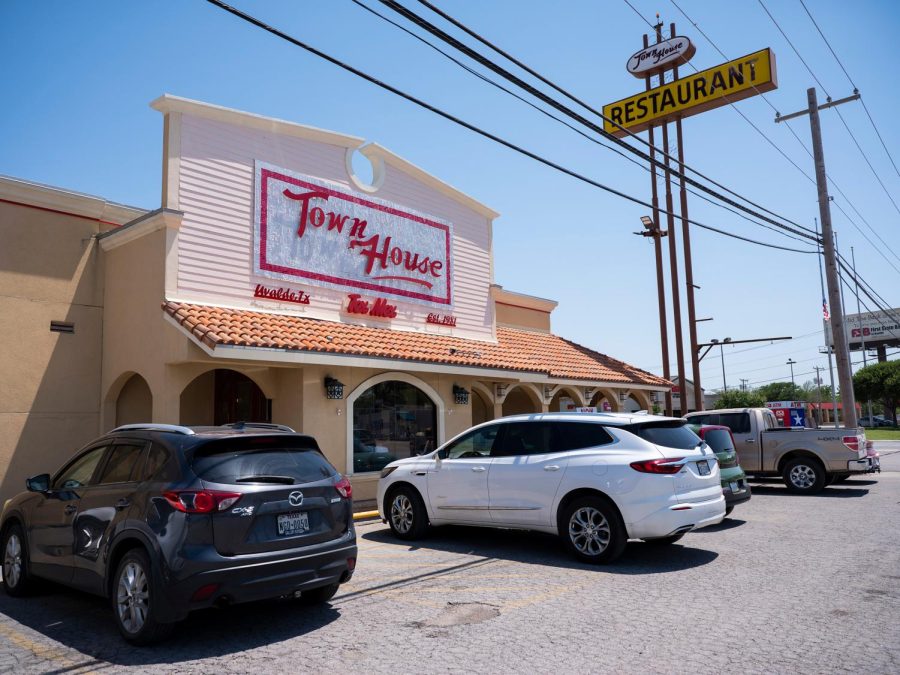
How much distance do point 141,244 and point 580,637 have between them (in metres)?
10.3

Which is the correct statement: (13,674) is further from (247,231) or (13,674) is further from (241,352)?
(247,231)

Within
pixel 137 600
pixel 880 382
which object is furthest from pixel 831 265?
pixel 880 382

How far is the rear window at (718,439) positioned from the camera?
1097cm

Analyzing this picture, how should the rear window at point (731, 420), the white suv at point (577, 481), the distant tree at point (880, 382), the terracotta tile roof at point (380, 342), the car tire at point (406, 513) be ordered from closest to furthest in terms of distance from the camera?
the white suv at point (577, 481), the car tire at point (406, 513), the terracotta tile roof at point (380, 342), the rear window at point (731, 420), the distant tree at point (880, 382)

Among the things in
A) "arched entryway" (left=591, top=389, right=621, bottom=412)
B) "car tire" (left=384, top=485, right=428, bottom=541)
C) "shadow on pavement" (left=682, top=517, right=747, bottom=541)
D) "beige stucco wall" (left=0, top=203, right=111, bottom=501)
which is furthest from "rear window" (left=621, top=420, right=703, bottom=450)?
"arched entryway" (left=591, top=389, right=621, bottom=412)

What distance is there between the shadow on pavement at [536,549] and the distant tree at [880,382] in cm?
6041

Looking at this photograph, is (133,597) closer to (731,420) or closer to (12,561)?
(12,561)

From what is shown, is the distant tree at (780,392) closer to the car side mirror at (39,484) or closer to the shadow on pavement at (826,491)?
the shadow on pavement at (826,491)

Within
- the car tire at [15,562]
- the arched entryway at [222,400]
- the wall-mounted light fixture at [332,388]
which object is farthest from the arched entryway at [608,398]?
the car tire at [15,562]

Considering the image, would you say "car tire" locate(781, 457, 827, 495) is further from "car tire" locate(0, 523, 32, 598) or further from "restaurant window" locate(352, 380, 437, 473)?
"car tire" locate(0, 523, 32, 598)

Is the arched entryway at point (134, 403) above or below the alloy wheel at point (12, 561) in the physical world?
above

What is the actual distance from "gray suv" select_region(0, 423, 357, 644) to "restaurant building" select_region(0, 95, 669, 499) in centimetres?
437

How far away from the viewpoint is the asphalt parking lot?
4.84 m

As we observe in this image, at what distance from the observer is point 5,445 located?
1166 centimetres
